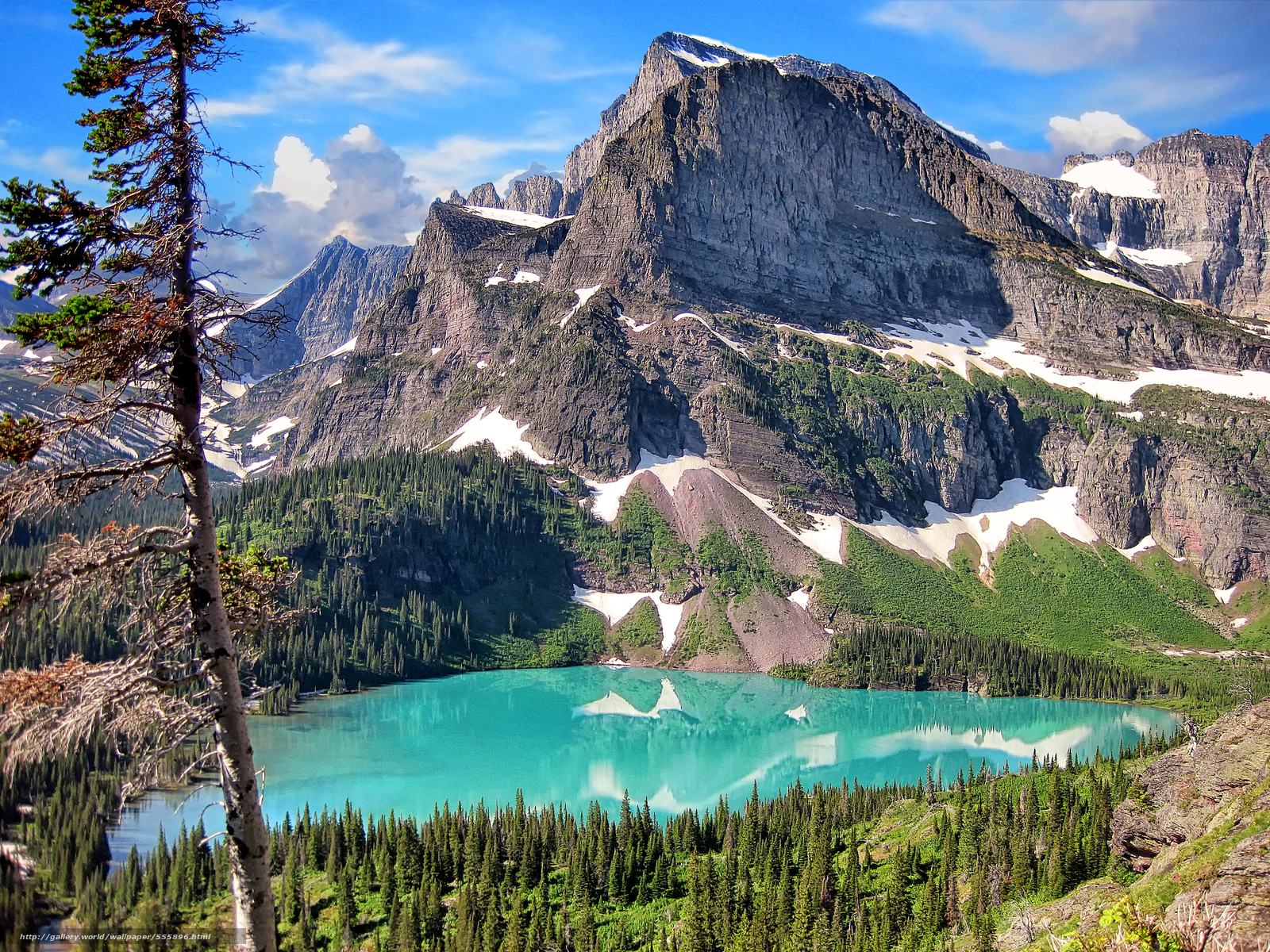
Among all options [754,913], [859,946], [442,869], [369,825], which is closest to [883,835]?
[754,913]

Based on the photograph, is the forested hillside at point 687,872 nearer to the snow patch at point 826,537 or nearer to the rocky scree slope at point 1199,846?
the rocky scree slope at point 1199,846

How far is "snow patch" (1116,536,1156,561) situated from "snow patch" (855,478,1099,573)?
5.61m

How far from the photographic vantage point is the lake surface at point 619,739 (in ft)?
266

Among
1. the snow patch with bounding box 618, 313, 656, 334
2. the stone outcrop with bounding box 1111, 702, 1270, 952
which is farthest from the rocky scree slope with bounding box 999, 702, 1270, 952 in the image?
the snow patch with bounding box 618, 313, 656, 334

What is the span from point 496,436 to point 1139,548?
404ft

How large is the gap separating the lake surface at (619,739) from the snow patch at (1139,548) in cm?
6176

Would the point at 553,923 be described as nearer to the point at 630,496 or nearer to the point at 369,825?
the point at 369,825

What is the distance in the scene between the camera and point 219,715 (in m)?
9.53

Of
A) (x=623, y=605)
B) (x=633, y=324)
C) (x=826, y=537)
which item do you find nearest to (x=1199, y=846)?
(x=623, y=605)

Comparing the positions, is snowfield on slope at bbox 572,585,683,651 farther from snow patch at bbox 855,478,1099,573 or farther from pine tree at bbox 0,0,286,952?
pine tree at bbox 0,0,286,952

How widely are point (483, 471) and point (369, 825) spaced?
11176cm

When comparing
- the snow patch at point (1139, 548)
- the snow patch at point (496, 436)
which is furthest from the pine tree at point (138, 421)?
the snow patch at point (1139, 548)

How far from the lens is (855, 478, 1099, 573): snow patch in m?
177

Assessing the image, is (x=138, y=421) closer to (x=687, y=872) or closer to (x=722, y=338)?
(x=687, y=872)
